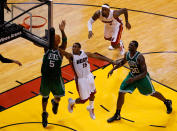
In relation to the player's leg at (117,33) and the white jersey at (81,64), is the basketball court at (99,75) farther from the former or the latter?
the white jersey at (81,64)

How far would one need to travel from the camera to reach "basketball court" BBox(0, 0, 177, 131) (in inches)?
321

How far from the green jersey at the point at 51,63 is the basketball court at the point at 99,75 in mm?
473

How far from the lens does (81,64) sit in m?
7.55

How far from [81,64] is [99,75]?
226cm

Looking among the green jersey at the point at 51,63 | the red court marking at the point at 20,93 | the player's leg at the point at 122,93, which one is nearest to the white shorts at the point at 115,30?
the red court marking at the point at 20,93

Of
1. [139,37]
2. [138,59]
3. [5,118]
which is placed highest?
[138,59]

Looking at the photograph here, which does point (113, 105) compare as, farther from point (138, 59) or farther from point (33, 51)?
point (33, 51)

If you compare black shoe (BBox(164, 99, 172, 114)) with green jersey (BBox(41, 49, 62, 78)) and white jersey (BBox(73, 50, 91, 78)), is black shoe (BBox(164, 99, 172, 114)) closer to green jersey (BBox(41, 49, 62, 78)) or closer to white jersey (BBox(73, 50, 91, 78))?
white jersey (BBox(73, 50, 91, 78))

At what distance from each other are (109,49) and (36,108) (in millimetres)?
3225

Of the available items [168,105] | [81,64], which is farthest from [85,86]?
[168,105]

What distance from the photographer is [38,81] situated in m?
9.66

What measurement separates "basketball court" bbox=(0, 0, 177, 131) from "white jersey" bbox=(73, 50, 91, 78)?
0.79m

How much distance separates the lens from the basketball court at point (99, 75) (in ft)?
26.8

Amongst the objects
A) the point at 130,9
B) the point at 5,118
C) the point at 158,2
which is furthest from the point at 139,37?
the point at 5,118
